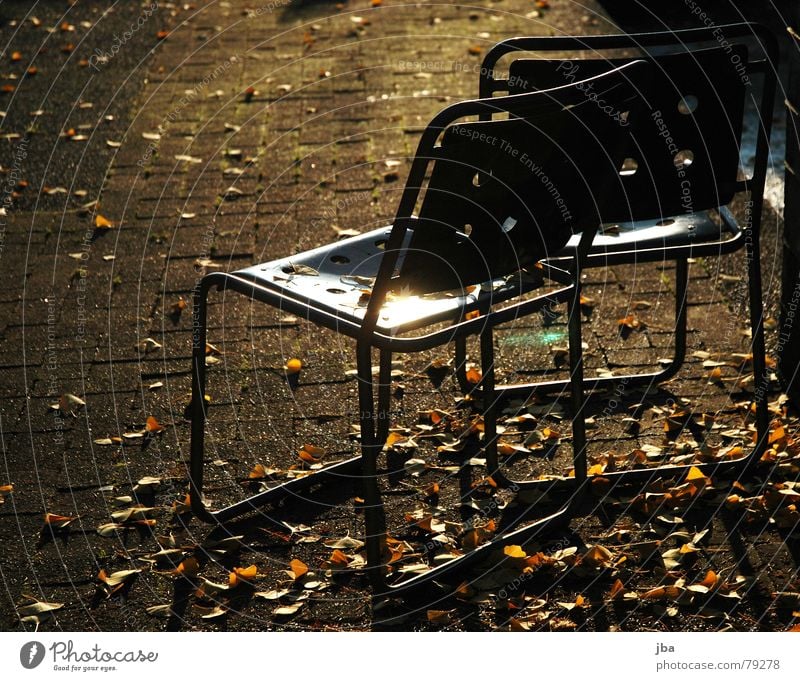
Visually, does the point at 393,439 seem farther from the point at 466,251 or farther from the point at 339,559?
A: the point at 466,251

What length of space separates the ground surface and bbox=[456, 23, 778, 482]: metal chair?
1.08 ft

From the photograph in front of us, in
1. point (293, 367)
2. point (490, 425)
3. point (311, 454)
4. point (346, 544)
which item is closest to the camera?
point (346, 544)

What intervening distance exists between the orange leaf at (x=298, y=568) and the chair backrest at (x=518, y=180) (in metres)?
0.75

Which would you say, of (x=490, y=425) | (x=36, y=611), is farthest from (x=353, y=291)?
(x=36, y=611)

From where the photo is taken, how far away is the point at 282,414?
3.58 metres

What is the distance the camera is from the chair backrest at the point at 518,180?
2521 mm

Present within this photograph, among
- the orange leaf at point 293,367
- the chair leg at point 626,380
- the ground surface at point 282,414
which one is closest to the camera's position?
the ground surface at point 282,414

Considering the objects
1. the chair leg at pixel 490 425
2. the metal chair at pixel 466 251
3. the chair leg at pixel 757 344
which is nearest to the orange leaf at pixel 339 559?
the metal chair at pixel 466 251

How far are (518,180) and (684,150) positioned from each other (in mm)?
663

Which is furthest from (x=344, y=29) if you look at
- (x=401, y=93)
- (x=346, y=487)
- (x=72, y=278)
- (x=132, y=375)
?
(x=346, y=487)

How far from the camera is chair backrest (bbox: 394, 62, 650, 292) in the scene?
2521 mm

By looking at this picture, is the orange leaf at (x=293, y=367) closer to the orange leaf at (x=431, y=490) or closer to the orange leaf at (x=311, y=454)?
the orange leaf at (x=311, y=454)

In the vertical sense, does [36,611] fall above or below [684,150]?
below

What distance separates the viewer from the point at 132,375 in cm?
382
